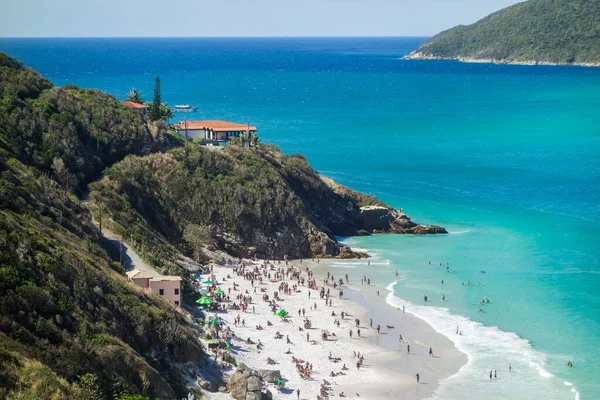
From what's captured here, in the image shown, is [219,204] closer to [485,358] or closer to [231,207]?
[231,207]

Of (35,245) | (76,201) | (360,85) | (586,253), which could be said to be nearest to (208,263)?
(76,201)

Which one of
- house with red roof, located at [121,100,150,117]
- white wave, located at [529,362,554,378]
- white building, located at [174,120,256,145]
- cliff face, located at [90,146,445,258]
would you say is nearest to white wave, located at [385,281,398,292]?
cliff face, located at [90,146,445,258]

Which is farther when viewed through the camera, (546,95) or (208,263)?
(546,95)

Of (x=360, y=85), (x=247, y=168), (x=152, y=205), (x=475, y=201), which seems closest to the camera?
(x=152, y=205)

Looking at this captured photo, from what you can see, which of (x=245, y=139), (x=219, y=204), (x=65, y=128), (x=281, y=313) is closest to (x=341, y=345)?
(x=281, y=313)

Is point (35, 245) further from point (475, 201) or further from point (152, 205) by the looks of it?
point (475, 201)

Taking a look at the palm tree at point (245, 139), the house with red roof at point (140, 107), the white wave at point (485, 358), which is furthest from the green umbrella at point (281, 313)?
the house with red roof at point (140, 107)
